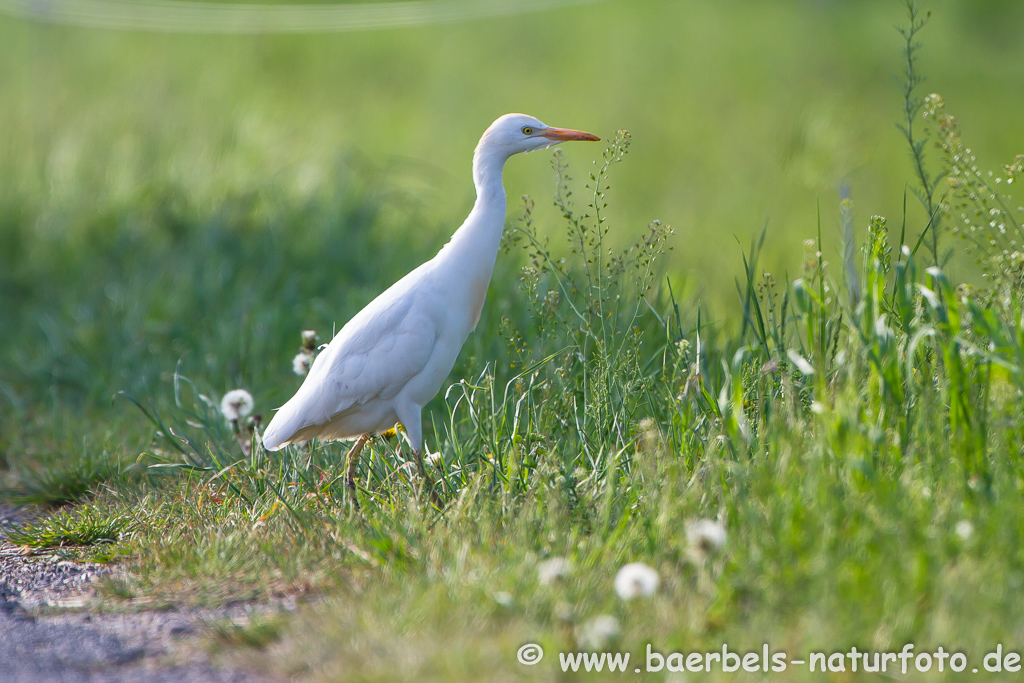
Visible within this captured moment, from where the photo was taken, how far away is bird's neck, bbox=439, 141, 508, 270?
4.15 meters

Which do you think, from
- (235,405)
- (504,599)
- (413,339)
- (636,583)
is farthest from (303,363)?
(636,583)

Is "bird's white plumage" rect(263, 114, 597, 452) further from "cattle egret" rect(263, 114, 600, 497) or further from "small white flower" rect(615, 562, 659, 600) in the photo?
"small white flower" rect(615, 562, 659, 600)

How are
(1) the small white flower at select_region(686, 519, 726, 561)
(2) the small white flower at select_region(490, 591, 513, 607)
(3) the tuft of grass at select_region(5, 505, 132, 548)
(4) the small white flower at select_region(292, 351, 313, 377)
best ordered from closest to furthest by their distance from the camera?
(1) the small white flower at select_region(686, 519, 726, 561) < (2) the small white flower at select_region(490, 591, 513, 607) < (3) the tuft of grass at select_region(5, 505, 132, 548) < (4) the small white flower at select_region(292, 351, 313, 377)

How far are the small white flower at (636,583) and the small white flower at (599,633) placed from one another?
0.08 m

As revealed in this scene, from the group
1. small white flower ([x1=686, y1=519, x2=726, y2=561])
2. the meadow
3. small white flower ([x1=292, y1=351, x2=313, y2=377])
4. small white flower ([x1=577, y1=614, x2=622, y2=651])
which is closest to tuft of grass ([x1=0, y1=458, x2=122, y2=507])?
the meadow

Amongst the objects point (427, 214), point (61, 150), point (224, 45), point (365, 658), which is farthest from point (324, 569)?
point (224, 45)

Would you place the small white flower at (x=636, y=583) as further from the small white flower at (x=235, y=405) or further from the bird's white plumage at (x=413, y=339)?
the small white flower at (x=235, y=405)

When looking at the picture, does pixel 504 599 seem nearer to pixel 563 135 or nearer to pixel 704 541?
pixel 704 541

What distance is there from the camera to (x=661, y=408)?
14.0ft

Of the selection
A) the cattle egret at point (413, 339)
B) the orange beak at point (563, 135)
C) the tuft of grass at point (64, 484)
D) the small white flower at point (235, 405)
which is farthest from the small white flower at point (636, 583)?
the tuft of grass at point (64, 484)

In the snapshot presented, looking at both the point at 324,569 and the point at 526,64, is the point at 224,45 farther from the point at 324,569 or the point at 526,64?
the point at 324,569

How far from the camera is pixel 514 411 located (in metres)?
4.25

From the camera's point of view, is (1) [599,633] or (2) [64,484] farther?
(2) [64,484]

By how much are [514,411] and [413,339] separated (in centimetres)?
57
